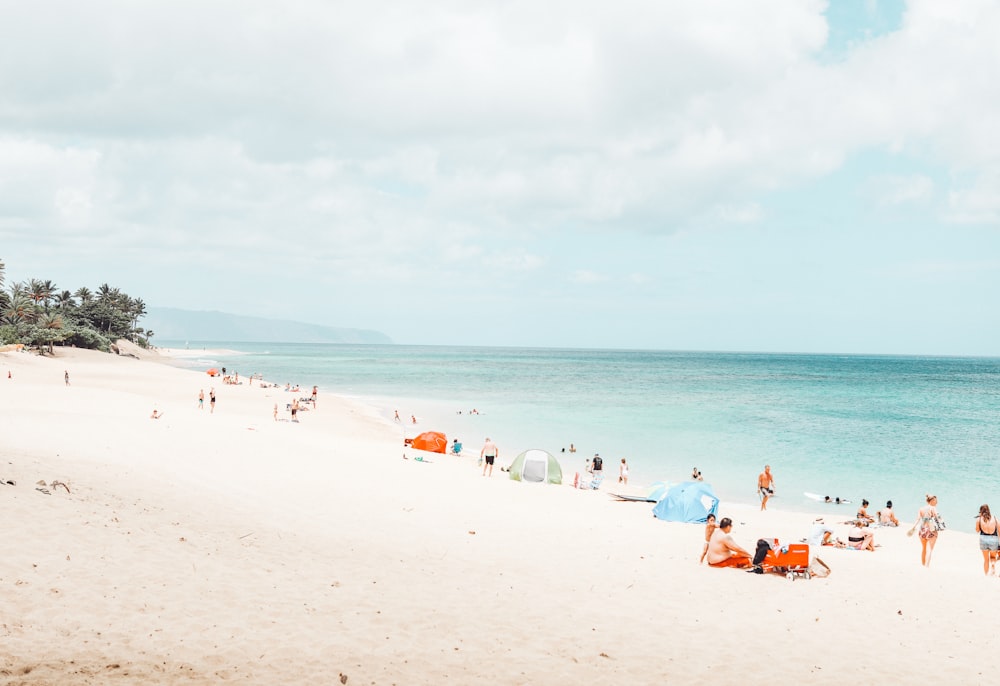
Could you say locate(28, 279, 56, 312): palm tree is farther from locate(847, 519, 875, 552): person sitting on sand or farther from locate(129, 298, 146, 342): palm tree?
locate(847, 519, 875, 552): person sitting on sand

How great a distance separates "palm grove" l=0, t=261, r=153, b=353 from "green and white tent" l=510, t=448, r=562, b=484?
62.2 metres

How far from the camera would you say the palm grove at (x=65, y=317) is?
2669 inches

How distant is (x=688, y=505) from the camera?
1844cm

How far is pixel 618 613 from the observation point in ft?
34.6

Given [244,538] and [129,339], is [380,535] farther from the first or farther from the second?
[129,339]

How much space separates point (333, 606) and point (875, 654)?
7.82 metres

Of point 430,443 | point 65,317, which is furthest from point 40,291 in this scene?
point 430,443

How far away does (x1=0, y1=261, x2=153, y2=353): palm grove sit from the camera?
67.8 metres

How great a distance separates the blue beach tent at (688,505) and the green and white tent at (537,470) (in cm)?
569

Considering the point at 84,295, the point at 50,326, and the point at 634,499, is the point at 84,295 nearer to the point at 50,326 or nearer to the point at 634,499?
the point at 50,326

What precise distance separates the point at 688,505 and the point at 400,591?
10302 mm

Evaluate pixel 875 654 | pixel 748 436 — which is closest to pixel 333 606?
pixel 875 654

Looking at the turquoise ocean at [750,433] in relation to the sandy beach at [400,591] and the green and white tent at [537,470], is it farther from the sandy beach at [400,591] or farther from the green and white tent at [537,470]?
the sandy beach at [400,591]

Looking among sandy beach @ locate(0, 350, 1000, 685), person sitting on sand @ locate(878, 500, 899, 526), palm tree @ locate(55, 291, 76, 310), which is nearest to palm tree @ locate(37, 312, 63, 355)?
palm tree @ locate(55, 291, 76, 310)
